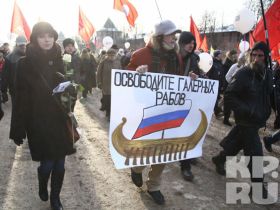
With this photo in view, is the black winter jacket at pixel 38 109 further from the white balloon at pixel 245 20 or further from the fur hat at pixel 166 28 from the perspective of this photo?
the white balloon at pixel 245 20

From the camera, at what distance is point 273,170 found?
588cm

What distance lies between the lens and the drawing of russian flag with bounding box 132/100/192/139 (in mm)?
4133

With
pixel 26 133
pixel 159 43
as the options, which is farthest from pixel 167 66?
pixel 26 133

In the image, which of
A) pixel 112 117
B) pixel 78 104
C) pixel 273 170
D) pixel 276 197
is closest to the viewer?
pixel 112 117

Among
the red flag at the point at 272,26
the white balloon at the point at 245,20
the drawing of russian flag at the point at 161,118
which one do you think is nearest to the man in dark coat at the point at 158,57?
the drawing of russian flag at the point at 161,118

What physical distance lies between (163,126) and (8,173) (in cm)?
241

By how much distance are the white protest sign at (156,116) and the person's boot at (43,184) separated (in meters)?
0.76

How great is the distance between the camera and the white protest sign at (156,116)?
3.97m

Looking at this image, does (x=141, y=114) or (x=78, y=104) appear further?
(x=78, y=104)

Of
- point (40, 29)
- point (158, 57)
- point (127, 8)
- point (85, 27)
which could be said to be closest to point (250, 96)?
point (158, 57)

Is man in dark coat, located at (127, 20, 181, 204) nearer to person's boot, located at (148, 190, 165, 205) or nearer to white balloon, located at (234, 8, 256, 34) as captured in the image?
person's boot, located at (148, 190, 165, 205)

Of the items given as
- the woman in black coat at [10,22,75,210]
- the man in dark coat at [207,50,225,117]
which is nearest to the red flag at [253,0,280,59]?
the man in dark coat at [207,50,225,117]

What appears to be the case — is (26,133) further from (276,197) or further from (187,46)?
(276,197)

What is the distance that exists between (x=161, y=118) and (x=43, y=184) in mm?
1481
